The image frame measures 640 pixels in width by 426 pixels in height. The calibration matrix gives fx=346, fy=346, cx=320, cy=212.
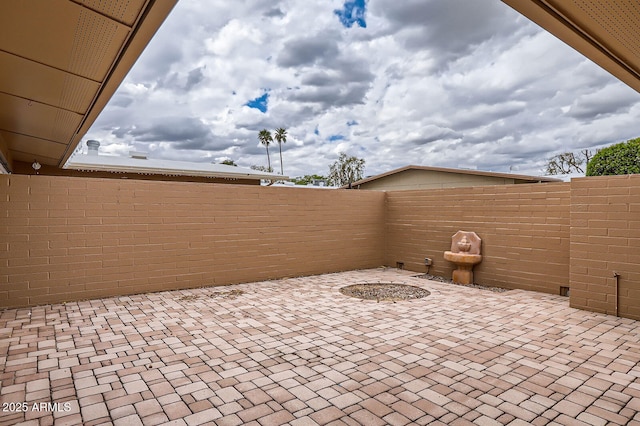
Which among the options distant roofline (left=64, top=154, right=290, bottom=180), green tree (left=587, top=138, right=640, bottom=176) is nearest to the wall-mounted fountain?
green tree (left=587, top=138, right=640, bottom=176)

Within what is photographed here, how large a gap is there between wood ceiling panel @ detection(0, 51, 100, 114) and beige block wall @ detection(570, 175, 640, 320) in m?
5.70

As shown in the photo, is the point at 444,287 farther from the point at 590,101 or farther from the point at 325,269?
the point at 590,101

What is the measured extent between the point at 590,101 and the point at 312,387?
56.9 feet

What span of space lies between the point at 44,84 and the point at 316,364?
3.40 meters

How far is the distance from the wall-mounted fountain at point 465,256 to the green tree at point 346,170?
2157cm

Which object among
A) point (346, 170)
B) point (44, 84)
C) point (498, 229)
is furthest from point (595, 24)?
point (346, 170)

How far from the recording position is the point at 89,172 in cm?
939

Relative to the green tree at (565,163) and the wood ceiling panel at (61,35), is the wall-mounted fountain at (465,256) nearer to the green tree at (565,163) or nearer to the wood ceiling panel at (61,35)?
the wood ceiling panel at (61,35)

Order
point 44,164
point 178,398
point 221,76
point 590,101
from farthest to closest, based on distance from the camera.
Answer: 1. point 590,101
2. point 221,76
3. point 44,164
4. point 178,398

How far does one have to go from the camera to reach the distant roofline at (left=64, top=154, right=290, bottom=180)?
8.84 m

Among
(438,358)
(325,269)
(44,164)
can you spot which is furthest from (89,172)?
(438,358)

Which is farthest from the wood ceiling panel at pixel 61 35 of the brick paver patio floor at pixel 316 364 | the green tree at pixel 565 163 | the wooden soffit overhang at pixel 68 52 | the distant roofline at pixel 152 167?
the green tree at pixel 565 163

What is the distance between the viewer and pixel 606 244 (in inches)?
169

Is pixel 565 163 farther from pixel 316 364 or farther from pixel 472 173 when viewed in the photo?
pixel 316 364
